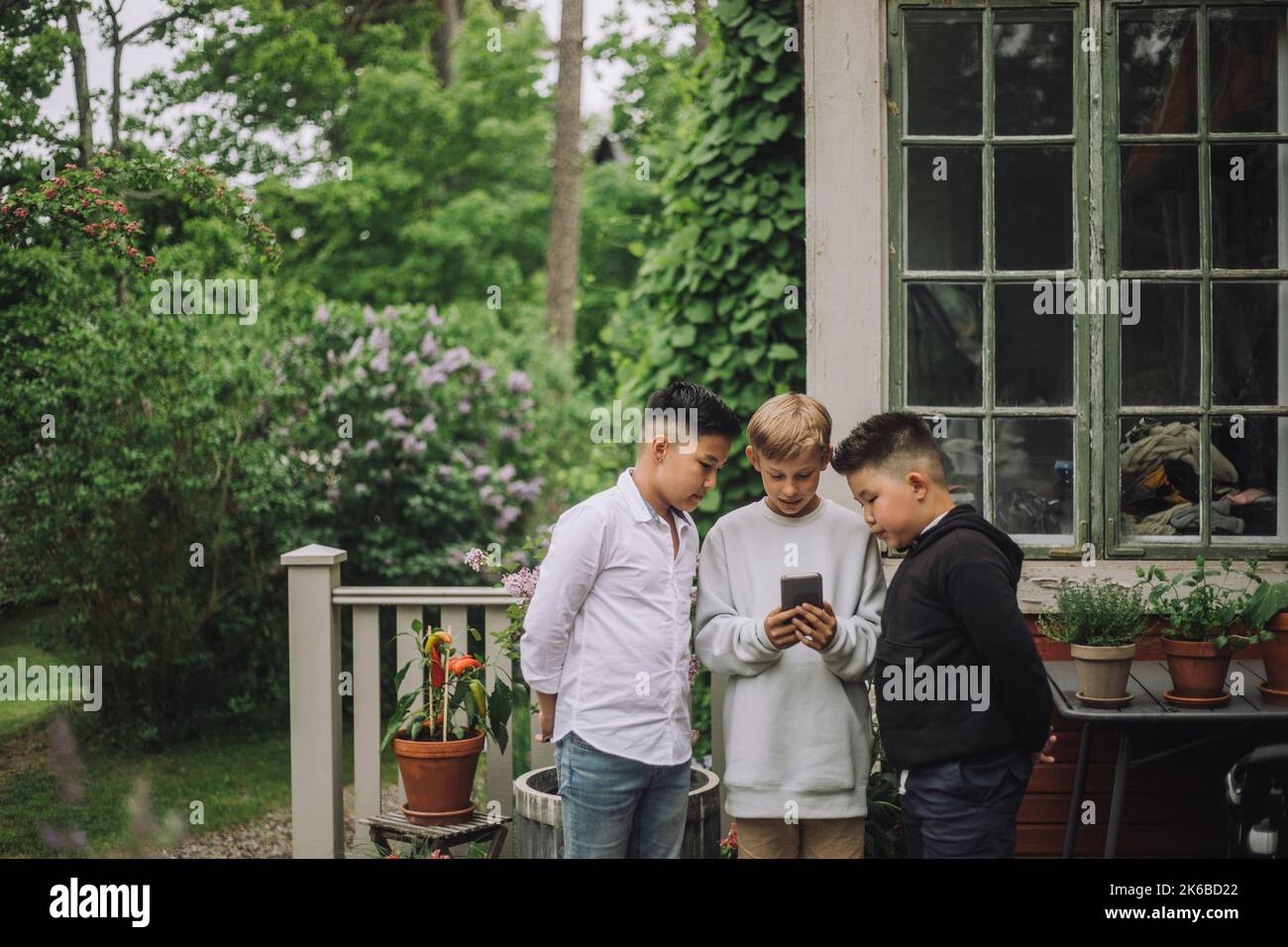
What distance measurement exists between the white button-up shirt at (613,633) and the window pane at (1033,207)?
1.99m

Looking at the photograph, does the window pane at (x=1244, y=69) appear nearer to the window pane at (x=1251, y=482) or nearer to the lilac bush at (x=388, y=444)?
the window pane at (x=1251, y=482)

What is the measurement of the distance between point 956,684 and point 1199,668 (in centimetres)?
100

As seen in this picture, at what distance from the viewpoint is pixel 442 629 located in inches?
163

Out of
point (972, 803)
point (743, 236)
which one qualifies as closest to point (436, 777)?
point (972, 803)

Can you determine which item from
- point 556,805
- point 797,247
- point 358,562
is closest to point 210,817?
point 358,562

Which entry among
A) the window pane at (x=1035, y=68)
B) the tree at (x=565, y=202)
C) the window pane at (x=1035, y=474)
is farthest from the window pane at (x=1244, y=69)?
the tree at (x=565, y=202)

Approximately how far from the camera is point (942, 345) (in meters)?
4.34

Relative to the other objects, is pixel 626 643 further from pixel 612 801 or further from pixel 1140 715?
pixel 1140 715

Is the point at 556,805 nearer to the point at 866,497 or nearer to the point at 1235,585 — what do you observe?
the point at 866,497

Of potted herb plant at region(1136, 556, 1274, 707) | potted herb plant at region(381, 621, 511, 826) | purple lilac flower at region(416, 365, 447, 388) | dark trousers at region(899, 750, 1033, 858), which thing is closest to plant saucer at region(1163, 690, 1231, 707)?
potted herb plant at region(1136, 556, 1274, 707)

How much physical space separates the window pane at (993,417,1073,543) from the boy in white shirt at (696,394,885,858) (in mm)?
1256

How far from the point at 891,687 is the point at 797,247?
2929 mm

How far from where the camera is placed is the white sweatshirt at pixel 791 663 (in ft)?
10.1
